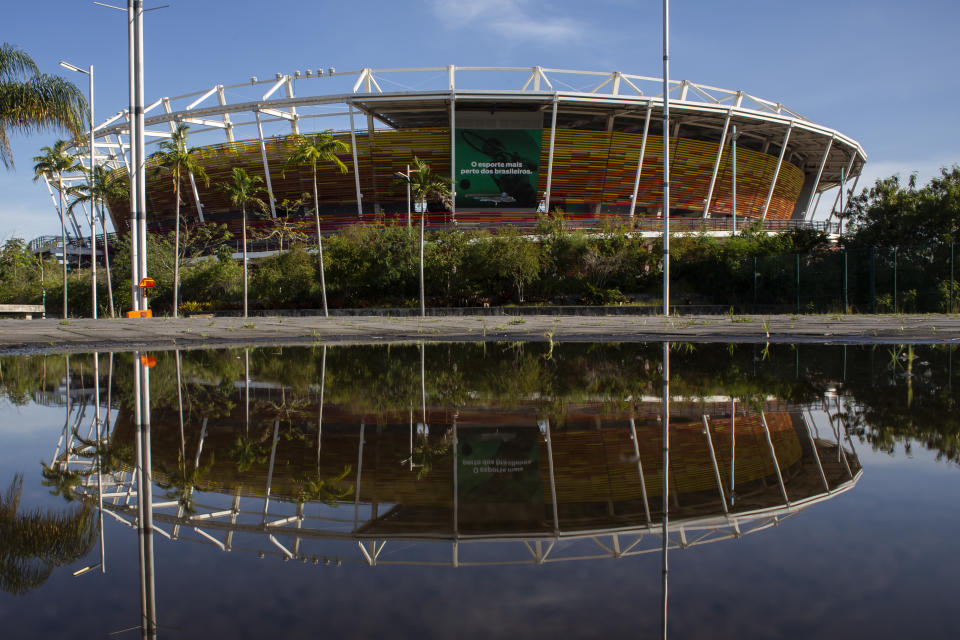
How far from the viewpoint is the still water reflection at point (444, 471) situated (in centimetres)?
232

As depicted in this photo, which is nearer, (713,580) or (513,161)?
(713,580)

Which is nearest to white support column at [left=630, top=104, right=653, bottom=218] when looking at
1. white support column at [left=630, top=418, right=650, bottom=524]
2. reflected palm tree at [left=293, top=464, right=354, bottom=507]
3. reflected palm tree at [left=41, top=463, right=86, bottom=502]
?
white support column at [left=630, top=418, right=650, bottom=524]

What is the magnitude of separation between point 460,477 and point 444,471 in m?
0.14

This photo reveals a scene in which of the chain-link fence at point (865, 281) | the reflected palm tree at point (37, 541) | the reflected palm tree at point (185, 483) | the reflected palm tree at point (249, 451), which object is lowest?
the reflected palm tree at point (37, 541)

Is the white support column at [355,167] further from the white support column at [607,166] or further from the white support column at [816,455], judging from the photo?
the white support column at [816,455]

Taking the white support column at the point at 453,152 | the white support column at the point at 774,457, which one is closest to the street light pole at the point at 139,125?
the white support column at the point at 453,152

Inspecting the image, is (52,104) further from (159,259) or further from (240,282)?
(159,259)

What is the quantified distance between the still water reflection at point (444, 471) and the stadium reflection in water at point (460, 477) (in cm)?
1

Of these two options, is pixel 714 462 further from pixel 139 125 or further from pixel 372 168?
Answer: pixel 372 168

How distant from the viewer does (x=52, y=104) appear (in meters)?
15.7

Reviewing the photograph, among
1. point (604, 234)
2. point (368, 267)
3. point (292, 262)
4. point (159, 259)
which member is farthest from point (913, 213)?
point (159, 259)

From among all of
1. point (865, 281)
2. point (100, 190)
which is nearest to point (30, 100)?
point (865, 281)

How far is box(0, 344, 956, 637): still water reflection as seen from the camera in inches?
91.2

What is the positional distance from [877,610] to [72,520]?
9.14 ft
